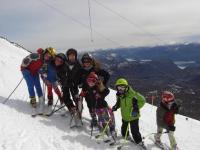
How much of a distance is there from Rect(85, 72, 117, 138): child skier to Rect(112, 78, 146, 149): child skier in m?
0.52

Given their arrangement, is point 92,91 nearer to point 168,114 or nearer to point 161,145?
point 168,114

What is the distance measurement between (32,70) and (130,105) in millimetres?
4351

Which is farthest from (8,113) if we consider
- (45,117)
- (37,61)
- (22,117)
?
(37,61)

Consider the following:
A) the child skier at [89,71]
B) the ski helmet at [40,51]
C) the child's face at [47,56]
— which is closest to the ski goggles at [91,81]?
the child skier at [89,71]

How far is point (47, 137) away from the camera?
1166cm

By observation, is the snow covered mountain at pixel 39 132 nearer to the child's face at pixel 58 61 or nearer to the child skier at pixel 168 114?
the child skier at pixel 168 114

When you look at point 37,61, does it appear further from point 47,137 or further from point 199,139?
point 199,139

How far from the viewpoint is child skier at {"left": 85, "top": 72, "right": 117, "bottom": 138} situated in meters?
12.5

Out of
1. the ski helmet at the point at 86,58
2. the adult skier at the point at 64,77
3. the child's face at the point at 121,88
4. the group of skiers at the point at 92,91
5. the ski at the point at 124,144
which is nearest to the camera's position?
the ski at the point at 124,144

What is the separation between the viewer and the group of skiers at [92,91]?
496 inches

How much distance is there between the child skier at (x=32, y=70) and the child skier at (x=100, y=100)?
250cm

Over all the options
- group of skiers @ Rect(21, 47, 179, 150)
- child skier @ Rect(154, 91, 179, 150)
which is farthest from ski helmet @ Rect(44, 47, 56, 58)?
child skier @ Rect(154, 91, 179, 150)

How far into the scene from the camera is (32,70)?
45.6ft

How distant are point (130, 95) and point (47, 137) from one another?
3437 mm
